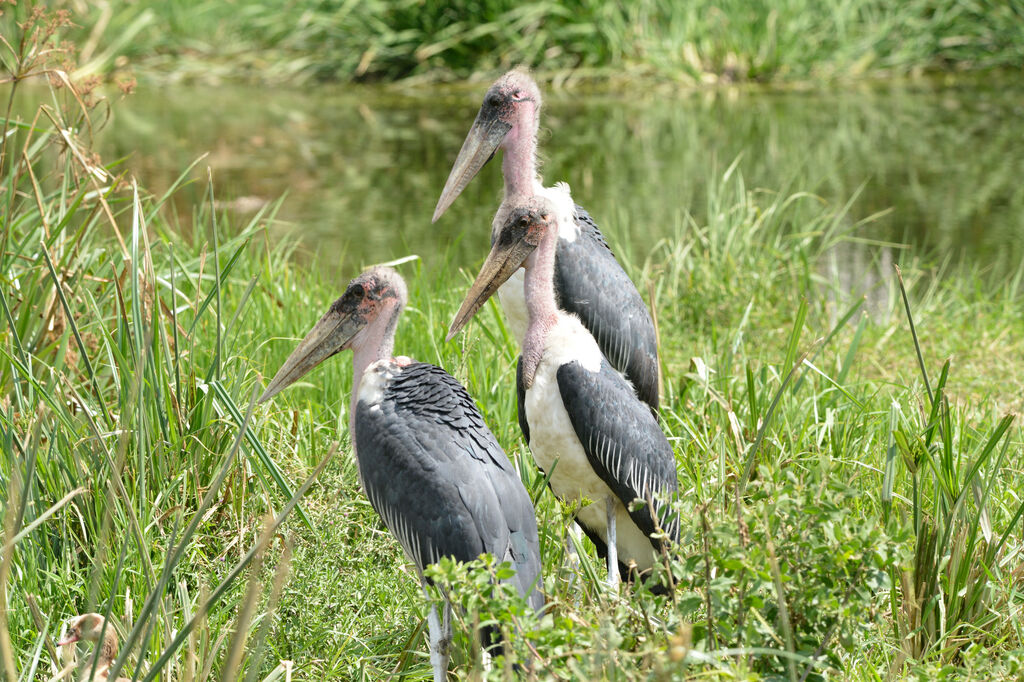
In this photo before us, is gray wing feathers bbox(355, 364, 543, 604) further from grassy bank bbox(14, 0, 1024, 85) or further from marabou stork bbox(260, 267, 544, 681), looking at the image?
grassy bank bbox(14, 0, 1024, 85)

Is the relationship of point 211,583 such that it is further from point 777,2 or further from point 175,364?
point 777,2

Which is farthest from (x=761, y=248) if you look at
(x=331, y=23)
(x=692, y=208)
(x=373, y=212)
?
(x=331, y=23)

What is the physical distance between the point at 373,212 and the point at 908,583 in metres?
4.99

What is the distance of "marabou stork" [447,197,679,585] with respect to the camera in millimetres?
2855

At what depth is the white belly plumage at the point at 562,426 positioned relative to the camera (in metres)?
2.89

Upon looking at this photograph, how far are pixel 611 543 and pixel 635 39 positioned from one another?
8008 millimetres

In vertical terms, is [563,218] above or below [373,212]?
above

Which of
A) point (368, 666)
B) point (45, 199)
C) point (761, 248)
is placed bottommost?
point (368, 666)

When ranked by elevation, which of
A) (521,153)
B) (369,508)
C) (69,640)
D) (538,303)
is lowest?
(369,508)

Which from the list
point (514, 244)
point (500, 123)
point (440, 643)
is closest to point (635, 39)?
point (500, 123)

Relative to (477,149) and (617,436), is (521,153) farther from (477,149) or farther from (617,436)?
(617,436)

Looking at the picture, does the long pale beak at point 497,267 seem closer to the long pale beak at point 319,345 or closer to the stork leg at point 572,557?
the long pale beak at point 319,345

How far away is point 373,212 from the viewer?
6.92 meters

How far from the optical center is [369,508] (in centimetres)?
324
